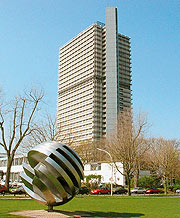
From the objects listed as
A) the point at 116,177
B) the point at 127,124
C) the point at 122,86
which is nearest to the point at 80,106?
the point at 122,86

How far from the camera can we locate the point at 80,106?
428 ft

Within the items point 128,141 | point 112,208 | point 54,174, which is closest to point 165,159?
point 128,141

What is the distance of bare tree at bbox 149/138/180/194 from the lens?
160 ft

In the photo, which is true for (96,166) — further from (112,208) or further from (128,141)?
(112,208)

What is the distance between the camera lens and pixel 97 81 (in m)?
125

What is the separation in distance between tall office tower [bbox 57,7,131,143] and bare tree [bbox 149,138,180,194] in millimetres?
54598

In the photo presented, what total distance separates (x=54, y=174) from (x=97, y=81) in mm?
113226

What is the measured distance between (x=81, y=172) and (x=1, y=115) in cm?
2274

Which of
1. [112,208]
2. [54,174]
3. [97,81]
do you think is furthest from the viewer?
[97,81]

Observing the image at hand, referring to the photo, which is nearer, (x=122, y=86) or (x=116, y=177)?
(x=116, y=177)

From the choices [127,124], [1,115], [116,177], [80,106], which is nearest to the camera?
[1,115]

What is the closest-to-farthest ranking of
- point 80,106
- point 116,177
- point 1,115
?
point 1,115
point 116,177
point 80,106

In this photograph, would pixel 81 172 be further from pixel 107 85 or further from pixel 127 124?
pixel 107 85

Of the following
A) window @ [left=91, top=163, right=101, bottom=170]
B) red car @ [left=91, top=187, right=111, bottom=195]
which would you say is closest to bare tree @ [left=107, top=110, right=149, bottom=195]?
red car @ [left=91, top=187, right=111, bottom=195]
